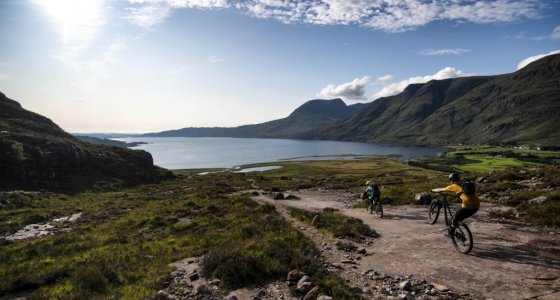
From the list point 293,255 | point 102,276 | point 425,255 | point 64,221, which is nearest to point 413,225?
point 425,255

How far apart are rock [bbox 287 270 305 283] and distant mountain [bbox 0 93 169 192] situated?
213 ft

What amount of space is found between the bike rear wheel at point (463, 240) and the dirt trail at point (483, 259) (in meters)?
0.28

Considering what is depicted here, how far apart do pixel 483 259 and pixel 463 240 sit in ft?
3.37

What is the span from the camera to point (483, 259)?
12.2m

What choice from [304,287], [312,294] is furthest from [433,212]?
[312,294]

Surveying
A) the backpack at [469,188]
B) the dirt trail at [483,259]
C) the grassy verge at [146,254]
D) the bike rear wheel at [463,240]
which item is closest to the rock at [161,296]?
the grassy verge at [146,254]

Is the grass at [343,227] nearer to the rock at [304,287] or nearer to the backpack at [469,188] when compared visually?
the backpack at [469,188]

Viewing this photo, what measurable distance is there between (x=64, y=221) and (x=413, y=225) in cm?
3405

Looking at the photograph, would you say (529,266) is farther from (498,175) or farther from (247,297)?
(498,175)

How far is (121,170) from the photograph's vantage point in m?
82.4

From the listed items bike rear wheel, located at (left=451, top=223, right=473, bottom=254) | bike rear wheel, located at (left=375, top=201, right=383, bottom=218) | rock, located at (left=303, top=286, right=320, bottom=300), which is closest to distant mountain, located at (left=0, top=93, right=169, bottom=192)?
bike rear wheel, located at (left=375, top=201, right=383, bottom=218)

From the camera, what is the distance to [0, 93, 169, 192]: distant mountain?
61294 mm

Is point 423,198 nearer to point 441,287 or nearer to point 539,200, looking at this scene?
point 539,200

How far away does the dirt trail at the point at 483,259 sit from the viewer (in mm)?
9945
